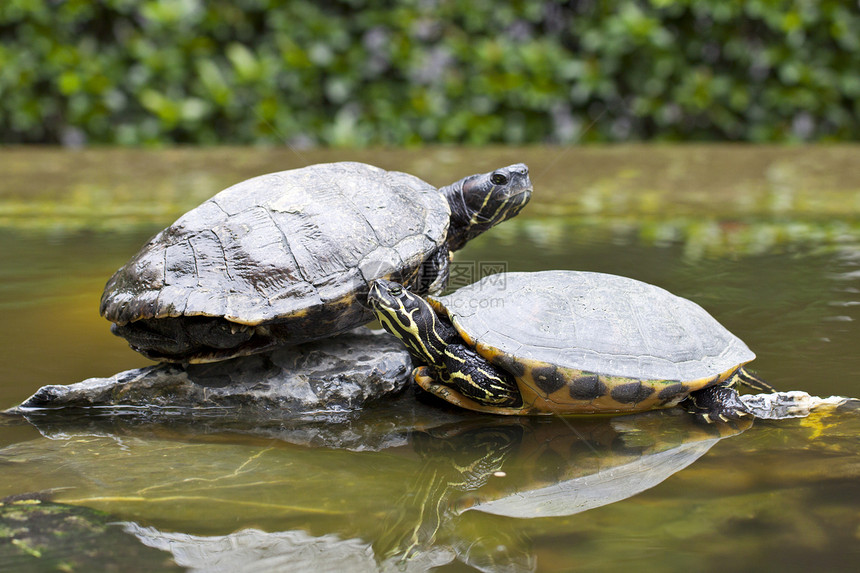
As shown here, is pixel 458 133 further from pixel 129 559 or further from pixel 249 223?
pixel 129 559

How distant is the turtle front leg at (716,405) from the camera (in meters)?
2.28

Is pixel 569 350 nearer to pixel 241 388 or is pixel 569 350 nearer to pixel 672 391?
pixel 672 391

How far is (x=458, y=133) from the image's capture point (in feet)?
24.5

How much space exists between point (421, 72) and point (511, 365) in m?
5.72

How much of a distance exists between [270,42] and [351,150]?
184 cm

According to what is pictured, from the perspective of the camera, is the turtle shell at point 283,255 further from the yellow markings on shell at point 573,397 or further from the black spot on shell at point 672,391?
the black spot on shell at point 672,391

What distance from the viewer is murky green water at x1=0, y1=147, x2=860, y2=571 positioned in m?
1.54

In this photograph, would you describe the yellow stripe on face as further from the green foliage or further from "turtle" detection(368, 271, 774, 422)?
the green foliage

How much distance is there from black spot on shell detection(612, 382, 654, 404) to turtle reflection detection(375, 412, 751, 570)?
0.08 meters

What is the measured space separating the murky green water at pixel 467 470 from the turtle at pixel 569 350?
0.08 meters

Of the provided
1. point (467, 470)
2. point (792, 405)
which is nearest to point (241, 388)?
point (467, 470)

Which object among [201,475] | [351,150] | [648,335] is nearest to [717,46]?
[351,150]

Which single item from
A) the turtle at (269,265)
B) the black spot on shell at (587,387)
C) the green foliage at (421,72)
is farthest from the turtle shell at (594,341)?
the green foliage at (421,72)

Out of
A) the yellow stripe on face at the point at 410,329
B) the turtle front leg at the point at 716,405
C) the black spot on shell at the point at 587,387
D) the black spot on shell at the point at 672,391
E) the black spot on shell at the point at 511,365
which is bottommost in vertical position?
the turtle front leg at the point at 716,405
